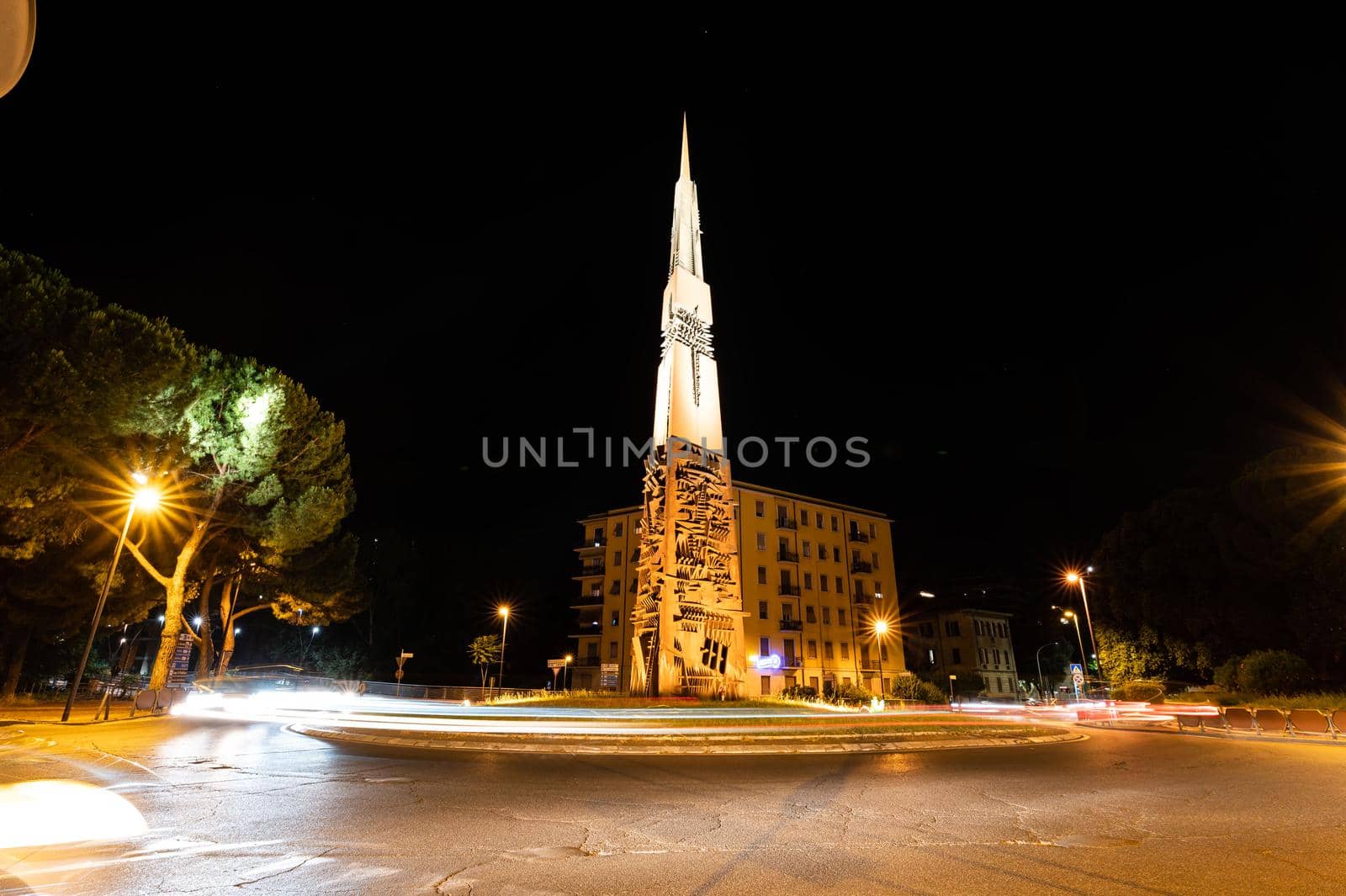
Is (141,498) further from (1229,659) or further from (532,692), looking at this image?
(1229,659)

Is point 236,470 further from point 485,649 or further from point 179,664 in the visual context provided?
point 485,649

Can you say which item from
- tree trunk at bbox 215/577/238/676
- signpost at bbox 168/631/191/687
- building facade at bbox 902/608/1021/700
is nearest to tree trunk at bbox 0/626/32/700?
signpost at bbox 168/631/191/687

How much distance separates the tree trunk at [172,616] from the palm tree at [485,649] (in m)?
26.8

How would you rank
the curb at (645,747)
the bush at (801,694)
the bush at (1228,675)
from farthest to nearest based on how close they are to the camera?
the bush at (801,694)
the bush at (1228,675)
the curb at (645,747)

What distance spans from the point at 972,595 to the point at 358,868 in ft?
247

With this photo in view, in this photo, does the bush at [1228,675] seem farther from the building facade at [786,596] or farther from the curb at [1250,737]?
the building facade at [786,596]

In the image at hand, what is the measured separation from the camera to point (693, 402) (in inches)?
1116

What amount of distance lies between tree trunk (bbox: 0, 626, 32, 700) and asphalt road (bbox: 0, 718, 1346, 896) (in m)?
23.6

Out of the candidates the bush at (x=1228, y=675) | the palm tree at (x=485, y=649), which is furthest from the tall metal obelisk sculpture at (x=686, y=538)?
the palm tree at (x=485, y=649)

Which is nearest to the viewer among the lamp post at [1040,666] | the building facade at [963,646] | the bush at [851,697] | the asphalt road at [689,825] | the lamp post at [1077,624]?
the asphalt road at [689,825]

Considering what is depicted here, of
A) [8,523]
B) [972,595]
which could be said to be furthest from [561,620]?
[972,595]

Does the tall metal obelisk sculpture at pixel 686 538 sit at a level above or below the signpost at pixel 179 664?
above

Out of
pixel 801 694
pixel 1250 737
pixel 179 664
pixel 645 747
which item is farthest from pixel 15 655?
pixel 1250 737

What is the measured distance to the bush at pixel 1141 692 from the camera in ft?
105
